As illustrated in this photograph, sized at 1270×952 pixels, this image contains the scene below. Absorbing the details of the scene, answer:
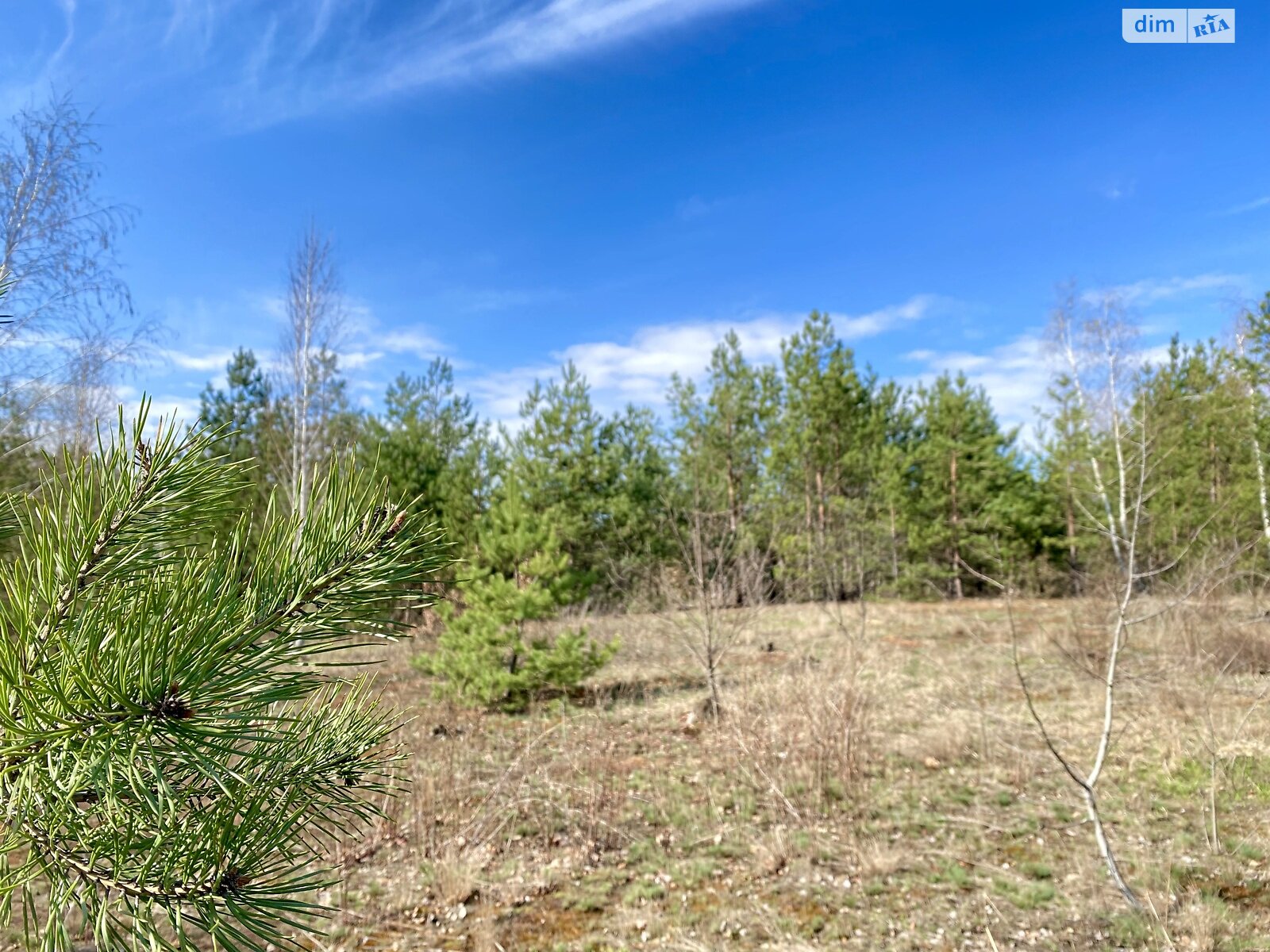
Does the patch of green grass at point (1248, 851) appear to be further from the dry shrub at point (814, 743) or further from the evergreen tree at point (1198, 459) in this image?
the evergreen tree at point (1198, 459)

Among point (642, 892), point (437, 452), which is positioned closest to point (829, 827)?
point (642, 892)

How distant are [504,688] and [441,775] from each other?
104 inches

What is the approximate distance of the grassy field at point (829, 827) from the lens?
3.02 m

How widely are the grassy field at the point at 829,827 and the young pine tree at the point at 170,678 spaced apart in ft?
8.38

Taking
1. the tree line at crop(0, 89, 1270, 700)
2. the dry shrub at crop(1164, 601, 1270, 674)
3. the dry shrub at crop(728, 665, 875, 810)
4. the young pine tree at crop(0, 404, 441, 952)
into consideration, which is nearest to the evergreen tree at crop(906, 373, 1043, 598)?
the tree line at crop(0, 89, 1270, 700)

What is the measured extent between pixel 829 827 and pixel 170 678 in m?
4.21

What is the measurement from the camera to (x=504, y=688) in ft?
24.0

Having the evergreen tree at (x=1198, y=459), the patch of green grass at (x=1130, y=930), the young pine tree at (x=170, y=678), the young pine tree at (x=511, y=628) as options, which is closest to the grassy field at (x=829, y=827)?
the patch of green grass at (x=1130, y=930)

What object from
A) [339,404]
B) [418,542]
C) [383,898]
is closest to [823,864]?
[383,898]

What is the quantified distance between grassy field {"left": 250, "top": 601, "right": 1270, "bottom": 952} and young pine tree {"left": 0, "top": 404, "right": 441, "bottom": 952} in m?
2.55

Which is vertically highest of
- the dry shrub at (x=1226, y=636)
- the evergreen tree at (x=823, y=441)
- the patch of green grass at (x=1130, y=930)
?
the evergreen tree at (x=823, y=441)

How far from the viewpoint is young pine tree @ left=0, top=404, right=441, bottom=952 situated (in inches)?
28.2

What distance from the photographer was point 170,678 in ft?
2.36

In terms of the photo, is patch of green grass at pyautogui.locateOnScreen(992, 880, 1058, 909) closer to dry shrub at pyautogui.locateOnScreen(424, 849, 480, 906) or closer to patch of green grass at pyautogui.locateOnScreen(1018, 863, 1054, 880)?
patch of green grass at pyautogui.locateOnScreen(1018, 863, 1054, 880)
